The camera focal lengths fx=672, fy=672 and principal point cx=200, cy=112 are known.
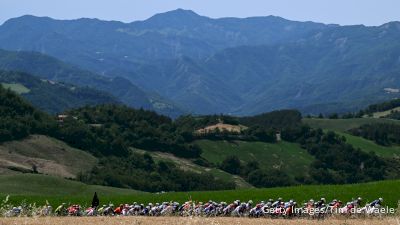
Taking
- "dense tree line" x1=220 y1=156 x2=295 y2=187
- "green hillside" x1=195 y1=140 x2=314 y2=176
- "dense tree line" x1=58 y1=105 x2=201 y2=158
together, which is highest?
"dense tree line" x1=58 y1=105 x2=201 y2=158

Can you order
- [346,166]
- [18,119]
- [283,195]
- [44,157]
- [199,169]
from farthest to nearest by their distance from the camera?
[346,166] < [199,169] < [18,119] < [44,157] < [283,195]

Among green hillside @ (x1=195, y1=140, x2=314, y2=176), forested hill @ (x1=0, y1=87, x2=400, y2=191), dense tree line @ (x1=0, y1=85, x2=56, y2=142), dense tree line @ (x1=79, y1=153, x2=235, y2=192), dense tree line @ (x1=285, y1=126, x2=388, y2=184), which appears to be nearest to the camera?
dense tree line @ (x1=79, y1=153, x2=235, y2=192)

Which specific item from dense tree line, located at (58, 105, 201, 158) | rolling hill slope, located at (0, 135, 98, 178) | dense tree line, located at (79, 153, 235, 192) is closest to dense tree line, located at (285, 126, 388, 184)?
dense tree line, located at (79, 153, 235, 192)

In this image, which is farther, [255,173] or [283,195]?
[255,173]

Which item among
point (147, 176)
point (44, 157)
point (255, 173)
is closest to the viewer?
point (44, 157)

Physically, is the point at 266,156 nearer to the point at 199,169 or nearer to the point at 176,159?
the point at 176,159

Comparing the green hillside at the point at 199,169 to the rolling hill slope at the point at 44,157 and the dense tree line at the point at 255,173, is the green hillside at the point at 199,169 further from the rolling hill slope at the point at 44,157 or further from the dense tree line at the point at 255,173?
the rolling hill slope at the point at 44,157

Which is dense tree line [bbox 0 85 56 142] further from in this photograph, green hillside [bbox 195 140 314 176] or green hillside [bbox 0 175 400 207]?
green hillside [bbox 0 175 400 207]

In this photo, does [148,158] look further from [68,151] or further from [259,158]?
[259,158]

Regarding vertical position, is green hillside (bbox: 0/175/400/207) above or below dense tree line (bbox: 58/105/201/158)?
below

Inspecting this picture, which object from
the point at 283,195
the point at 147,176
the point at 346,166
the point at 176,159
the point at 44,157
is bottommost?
the point at 147,176

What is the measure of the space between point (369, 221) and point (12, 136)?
123386 mm

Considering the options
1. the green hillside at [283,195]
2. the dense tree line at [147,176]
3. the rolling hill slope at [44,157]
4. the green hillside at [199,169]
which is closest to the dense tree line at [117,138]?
the green hillside at [199,169]

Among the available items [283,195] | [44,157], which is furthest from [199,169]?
[283,195]
